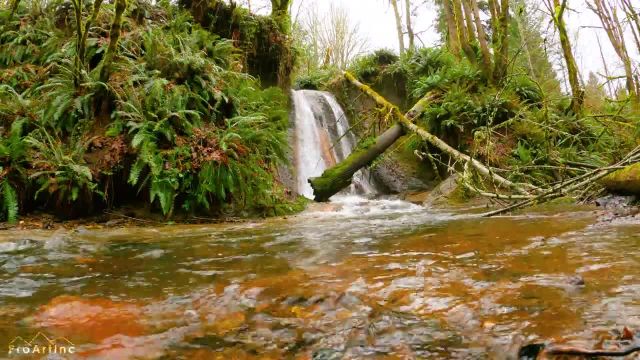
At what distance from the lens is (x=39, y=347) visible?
1553 millimetres

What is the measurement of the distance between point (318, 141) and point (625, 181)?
7.96 m

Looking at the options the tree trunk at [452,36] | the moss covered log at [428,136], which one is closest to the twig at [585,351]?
the moss covered log at [428,136]

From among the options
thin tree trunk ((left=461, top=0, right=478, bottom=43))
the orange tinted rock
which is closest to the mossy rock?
the orange tinted rock

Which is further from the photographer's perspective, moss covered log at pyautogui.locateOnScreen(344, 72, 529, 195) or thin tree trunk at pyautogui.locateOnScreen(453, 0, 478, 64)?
thin tree trunk at pyautogui.locateOnScreen(453, 0, 478, 64)

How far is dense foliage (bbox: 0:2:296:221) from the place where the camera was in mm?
5348

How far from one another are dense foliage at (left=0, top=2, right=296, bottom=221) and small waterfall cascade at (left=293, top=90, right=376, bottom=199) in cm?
367

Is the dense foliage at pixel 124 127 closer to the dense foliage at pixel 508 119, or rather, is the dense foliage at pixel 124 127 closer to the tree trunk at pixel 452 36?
the dense foliage at pixel 508 119

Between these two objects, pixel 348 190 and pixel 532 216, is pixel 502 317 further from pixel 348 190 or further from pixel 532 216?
pixel 348 190

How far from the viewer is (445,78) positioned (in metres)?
10.5

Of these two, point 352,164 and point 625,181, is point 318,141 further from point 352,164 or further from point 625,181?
point 625,181

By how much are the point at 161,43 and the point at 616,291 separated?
696 cm

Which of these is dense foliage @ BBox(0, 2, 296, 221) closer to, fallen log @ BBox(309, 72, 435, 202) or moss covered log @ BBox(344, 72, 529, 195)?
fallen log @ BBox(309, 72, 435, 202)

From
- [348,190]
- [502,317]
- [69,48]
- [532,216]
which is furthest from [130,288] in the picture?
[348,190]

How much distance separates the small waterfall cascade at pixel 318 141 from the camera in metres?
11.0
